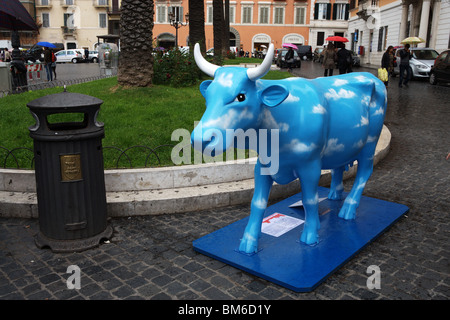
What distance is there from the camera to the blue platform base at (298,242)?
3.38 metres

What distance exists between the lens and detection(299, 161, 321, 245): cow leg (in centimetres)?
348

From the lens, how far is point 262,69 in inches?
113

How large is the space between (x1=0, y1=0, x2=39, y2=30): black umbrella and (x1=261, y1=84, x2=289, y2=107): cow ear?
1067 centimetres

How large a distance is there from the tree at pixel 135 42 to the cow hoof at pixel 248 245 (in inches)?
262

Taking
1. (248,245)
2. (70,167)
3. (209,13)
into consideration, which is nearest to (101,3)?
(209,13)

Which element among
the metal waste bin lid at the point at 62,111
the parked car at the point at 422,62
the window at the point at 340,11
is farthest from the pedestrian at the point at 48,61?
the window at the point at 340,11

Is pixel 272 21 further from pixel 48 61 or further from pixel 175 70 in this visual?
pixel 175 70

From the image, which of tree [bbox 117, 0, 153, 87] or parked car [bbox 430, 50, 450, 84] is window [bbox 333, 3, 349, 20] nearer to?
parked car [bbox 430, 50, 450, 84]

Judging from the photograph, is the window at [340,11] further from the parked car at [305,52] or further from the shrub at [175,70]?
the shrub at [175,70]

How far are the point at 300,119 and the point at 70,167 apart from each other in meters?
2.08

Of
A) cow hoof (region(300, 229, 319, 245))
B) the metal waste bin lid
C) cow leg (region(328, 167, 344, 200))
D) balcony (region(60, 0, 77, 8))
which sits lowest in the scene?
cow hoof (region(300, 229, 319, 245))

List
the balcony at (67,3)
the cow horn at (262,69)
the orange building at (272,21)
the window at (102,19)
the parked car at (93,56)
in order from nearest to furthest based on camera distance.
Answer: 1. the cow horn at (262,69)
2. the parked car at (93,56)
3. the orange building at (272,21)
4. the balcony at (67,3)
5. the window at (102,19)

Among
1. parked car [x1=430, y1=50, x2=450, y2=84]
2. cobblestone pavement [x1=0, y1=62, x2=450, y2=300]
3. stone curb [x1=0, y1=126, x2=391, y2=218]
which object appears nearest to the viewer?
cobblestone pavement [x1=0, y1=62, x2=450, y2=300]

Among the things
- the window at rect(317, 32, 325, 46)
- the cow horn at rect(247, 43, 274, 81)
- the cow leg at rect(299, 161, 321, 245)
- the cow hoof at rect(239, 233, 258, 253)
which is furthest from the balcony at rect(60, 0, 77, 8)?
the cow horn at rect(247, 43, 274, 81)
